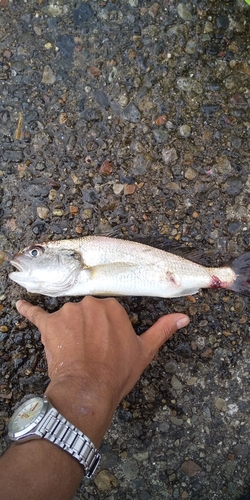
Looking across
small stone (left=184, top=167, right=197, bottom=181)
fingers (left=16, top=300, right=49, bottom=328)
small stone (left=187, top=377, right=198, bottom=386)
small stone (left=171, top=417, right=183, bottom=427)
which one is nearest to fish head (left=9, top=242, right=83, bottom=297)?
fingers (left=16, top=300, right=49, bottom=328)

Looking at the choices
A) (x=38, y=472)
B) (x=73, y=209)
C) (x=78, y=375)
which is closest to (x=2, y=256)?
(x=73, y=209)

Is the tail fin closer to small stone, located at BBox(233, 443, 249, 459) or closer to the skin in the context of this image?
the skin

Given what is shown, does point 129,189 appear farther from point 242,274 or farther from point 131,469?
point 131,469

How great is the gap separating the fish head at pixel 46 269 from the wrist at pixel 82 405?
0.88 m

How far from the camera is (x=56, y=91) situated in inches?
145

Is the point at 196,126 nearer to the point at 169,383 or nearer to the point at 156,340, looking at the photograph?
the point at 156,340

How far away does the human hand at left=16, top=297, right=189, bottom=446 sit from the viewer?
8.23ft

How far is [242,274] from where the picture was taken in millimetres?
3432

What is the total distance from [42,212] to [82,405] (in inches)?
70.6

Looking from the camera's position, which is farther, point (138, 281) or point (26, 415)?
point (138, 281)

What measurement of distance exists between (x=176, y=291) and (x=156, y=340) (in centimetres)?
46

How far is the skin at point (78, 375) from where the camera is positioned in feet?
7.03

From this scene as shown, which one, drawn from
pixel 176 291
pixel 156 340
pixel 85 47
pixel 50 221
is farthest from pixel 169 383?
pixel 85 47

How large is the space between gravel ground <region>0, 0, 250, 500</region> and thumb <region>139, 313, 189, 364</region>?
29 cm
